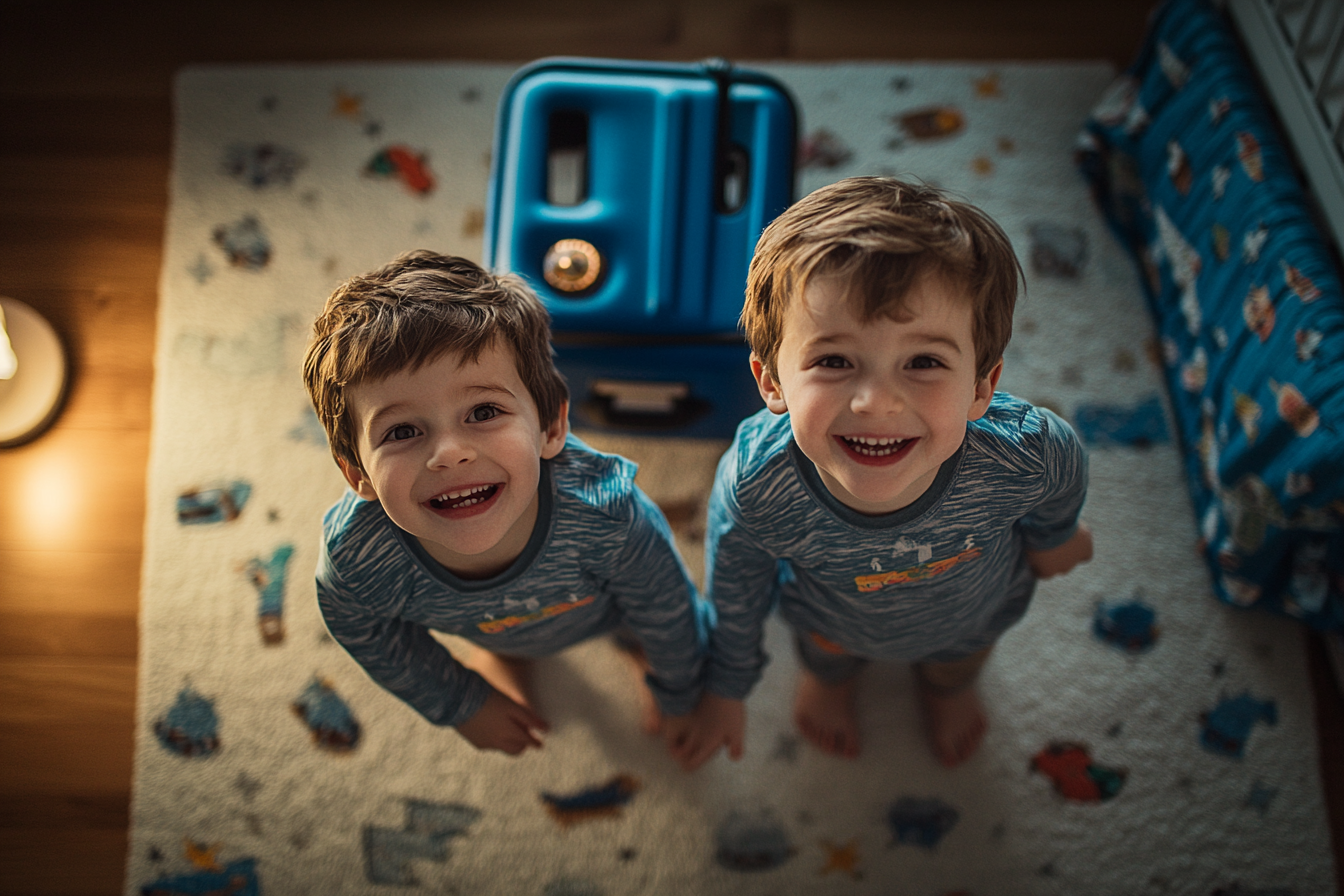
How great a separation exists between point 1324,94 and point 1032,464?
0.68 metres

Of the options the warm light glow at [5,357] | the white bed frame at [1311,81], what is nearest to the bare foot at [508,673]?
the warm light glow at [5,357]

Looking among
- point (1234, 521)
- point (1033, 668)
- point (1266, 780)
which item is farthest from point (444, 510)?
point (1266, 780)

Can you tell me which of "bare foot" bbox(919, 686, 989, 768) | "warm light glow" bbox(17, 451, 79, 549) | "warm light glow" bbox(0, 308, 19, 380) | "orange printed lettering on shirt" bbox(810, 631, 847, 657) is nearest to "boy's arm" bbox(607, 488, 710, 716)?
"orange printed lettering on shirt" bbox(810, 631, 847, 657)

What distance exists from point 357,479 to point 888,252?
1.55ft

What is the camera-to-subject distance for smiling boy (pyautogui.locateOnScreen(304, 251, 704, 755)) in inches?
27.4

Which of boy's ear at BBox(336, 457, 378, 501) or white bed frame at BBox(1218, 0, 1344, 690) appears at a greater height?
white bed frame at BBox(1218, 0, 1344, 690)

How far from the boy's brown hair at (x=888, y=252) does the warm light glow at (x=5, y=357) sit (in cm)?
A: 118

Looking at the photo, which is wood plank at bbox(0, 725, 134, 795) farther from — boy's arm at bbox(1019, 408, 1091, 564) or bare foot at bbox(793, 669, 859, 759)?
boy's arm at bbox(1019, 408, 1091, 564)

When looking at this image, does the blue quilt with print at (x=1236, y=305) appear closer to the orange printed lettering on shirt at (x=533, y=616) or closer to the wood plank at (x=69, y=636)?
the orange printed lettering on shirt at (x=533, y=616)

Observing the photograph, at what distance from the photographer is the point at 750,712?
117 cm

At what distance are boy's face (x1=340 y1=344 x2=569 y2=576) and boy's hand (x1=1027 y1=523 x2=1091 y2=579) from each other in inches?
20.1

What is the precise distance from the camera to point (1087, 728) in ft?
3.76

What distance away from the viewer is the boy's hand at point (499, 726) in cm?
98

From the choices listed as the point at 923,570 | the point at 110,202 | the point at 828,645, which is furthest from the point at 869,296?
the point at 110,202
